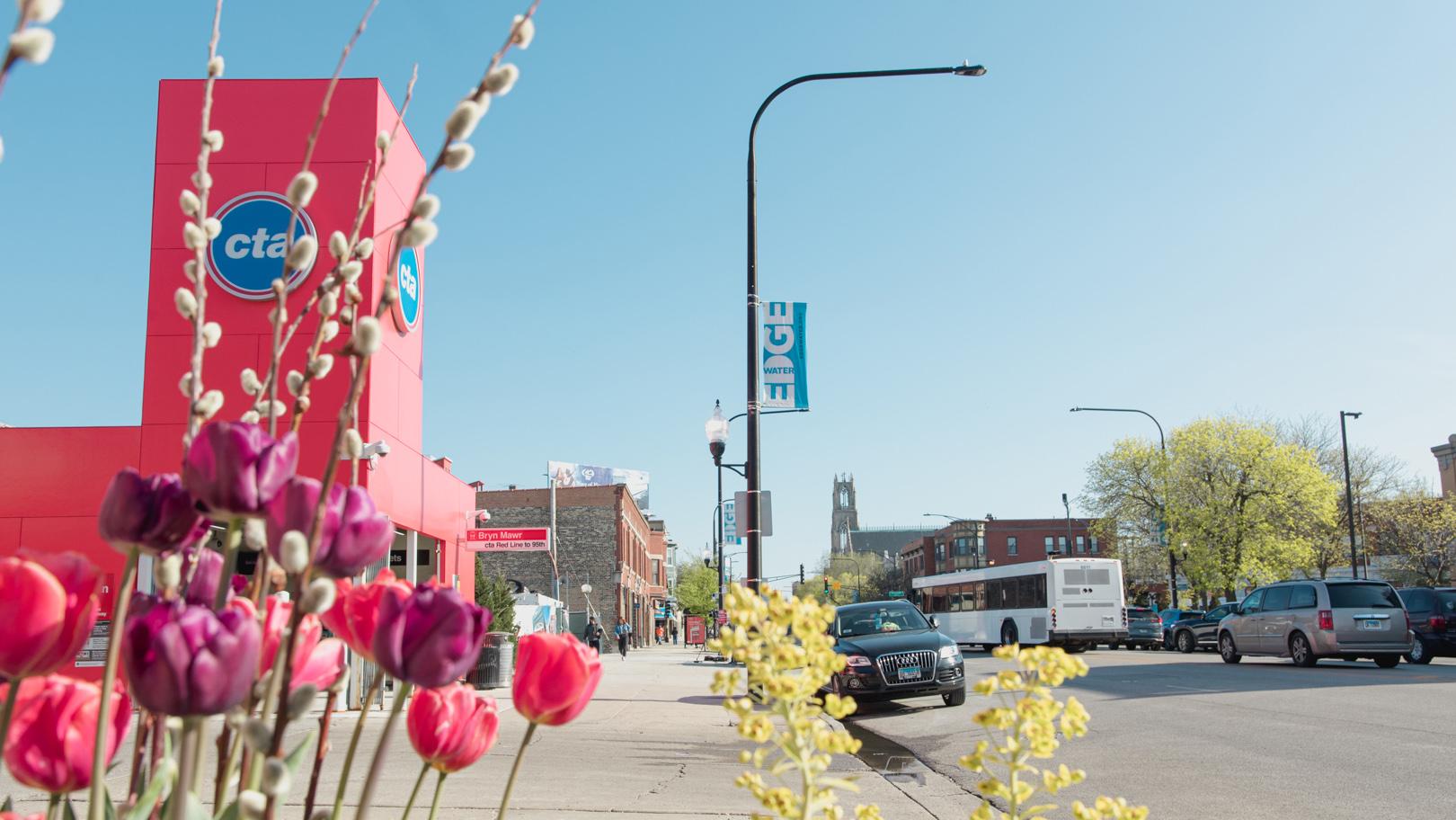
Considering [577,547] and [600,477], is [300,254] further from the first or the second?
[600,477]

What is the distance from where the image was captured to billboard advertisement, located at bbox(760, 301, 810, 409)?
44.0 feet

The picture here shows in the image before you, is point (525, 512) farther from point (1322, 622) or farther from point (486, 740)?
point (486, 740)

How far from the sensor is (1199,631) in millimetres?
35875

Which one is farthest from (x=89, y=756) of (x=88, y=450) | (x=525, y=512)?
(x=525, y=512)

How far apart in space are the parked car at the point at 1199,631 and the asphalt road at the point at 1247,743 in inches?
619

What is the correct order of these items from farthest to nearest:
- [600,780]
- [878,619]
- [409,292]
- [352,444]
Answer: [878,619] < [409,292] < [600,780] < [352,444]

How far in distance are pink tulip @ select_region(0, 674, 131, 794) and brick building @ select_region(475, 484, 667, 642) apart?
61.7 meters

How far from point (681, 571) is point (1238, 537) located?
7200cm

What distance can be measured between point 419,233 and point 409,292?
16663 mm

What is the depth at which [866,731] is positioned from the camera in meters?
14.4

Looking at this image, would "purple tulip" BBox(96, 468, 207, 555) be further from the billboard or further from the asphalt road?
the billboard

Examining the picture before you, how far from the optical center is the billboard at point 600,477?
9131 centimetres

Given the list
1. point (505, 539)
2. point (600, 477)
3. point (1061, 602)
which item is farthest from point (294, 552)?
point (600, 477)

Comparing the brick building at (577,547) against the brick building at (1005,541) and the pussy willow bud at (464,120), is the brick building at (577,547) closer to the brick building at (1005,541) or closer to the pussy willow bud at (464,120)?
the brick building at (1005,541)
